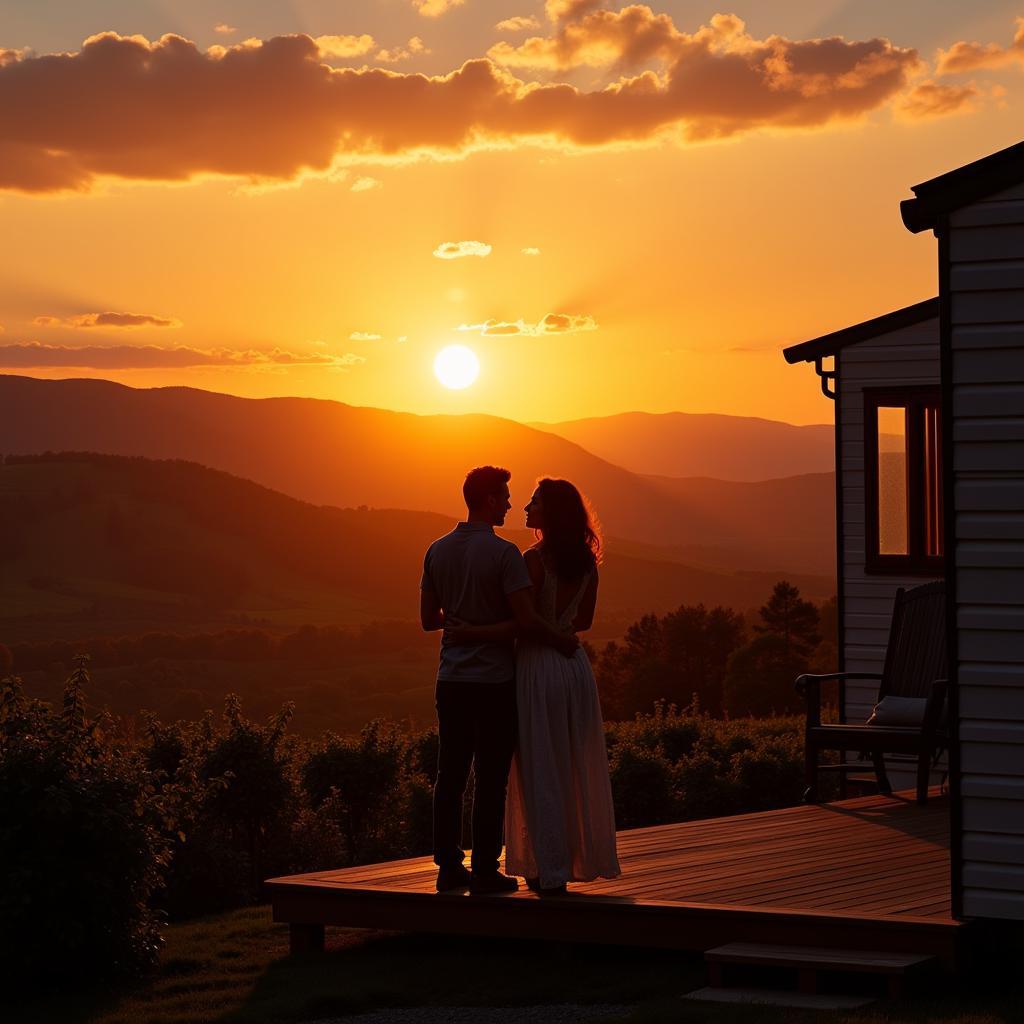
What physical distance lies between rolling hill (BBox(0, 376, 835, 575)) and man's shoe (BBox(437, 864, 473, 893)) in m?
140

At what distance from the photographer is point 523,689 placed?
634 cm

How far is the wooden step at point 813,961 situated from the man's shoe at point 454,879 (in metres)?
1.21

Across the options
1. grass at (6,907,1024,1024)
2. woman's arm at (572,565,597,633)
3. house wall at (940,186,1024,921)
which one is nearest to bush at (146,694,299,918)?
grass at (6,907,1024,1024)

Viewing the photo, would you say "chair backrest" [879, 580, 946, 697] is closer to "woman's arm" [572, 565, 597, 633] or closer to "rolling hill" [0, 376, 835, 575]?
"woman's arm" [572, 565, 597, 633]

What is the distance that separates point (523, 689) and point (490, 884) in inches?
32.6

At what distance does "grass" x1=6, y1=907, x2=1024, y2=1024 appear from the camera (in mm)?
5258

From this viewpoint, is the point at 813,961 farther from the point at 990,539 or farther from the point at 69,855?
the point at 69,855

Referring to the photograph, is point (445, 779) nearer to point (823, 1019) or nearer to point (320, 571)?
point (823, 1019)

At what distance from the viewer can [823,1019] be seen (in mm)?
5020

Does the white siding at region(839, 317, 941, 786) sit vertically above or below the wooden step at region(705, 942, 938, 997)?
above

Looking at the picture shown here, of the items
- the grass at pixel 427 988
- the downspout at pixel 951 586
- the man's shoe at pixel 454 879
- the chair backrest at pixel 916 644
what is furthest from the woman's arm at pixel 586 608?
the chair backrest at pixel 916 644

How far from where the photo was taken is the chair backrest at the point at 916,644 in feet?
32.0

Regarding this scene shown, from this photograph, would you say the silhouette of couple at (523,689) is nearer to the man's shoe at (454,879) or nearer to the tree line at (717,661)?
the man's shoe at (454,879)

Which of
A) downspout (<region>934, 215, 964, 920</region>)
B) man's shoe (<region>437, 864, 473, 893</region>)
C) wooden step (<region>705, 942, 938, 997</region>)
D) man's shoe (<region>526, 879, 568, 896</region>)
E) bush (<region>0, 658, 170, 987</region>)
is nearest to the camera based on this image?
wooden step (<region>705, 942, 938, 997</region>)
